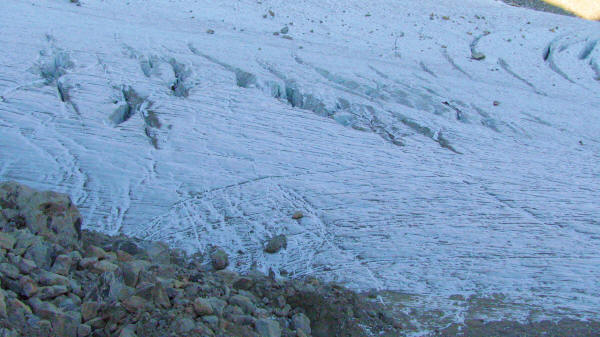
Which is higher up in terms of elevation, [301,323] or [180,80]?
[301,323]

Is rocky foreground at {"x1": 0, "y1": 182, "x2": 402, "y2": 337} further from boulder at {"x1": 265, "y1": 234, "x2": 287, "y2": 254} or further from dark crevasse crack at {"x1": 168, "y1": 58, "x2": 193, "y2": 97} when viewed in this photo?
dark crevasse crack at {"x1": 168, "y1": 58, "x2": 193, "y2": 97}

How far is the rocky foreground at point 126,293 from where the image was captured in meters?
1.91

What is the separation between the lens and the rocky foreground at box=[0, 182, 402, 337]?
191 centimetres

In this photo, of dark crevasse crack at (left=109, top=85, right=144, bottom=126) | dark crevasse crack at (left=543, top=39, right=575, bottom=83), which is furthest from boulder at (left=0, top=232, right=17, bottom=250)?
dark crevasse crack at (left=543, top=39, right=575, bottom=83)

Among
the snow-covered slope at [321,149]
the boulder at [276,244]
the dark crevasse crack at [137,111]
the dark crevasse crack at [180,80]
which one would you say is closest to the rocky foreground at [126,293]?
the boulder at [276,244]

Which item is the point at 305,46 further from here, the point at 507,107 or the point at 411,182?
the point at 411,182

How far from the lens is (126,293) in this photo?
204cm

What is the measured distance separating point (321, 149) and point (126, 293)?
2.80 meters

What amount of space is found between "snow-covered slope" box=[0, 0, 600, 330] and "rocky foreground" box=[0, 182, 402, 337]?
53 cm

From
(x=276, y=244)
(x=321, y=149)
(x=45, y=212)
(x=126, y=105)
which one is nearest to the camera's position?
(x=45, y=212)

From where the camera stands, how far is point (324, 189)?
159 inches

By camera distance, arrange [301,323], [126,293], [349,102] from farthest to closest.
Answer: [349,102], [301,323], [126,293]

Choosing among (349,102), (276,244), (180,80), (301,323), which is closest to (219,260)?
(276,244)

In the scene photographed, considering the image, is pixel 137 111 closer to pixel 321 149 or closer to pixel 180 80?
pixel 180 80
